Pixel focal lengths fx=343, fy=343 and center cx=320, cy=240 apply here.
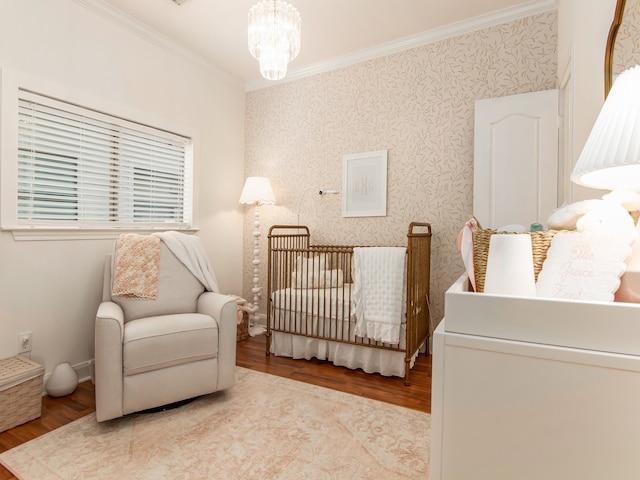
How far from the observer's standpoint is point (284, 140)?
358 cm

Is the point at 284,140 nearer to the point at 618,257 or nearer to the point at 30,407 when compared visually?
the point at 30,407

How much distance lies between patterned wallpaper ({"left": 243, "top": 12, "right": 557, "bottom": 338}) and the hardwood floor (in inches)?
32.3

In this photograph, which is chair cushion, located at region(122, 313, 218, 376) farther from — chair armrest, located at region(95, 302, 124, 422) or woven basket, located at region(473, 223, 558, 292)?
woven basket, located at region(473, 223, 558, 292)

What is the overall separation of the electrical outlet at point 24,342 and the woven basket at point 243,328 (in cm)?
150

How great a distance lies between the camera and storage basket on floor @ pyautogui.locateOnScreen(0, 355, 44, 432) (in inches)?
66.7

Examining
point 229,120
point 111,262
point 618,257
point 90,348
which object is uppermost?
point 229,120

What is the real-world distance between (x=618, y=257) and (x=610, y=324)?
208 millimetres

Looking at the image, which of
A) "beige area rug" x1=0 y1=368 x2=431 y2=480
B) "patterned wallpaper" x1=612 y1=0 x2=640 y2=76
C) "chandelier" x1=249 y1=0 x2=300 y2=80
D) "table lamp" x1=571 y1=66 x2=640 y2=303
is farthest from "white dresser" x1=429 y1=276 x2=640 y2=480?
"chandelier" x1=249 y1=0 x2=300 y2=80

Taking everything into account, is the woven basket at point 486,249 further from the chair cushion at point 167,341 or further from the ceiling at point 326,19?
the ceiling at point 326,19

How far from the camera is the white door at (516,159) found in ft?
7.54

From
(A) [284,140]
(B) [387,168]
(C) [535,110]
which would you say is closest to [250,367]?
(B) [387,168]

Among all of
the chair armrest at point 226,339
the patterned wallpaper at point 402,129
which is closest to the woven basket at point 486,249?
the chair armrest at point 226,339

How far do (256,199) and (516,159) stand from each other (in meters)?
2.18

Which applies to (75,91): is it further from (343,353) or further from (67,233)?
(343,353)
